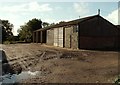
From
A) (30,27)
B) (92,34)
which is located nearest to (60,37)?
(92,34)

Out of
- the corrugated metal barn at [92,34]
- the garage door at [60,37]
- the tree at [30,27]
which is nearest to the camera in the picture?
the corrugated metal barn at [92,34]

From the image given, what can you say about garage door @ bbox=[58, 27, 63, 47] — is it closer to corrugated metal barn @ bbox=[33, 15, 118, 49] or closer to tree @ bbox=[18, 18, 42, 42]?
corrugated metal barn @ bbox=[33, 15, 118, 49]

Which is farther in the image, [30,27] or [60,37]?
[30,27]

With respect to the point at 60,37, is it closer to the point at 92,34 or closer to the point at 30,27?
the point at 92,34

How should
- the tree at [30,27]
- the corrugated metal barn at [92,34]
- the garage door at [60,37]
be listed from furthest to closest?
the tree at [30,27] → the garage door at [60,37] → the corrugated metal barn at [92,34]

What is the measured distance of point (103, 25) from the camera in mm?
36438

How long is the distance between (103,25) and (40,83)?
26618 millimetres

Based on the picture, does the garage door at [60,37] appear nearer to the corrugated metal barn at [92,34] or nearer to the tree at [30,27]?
the corrugated metal barn at [92,34]

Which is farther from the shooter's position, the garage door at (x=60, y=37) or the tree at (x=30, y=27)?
the tree at (x=30, y=27)

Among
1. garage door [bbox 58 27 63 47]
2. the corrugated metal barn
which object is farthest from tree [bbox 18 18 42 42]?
the corrugated metal barn

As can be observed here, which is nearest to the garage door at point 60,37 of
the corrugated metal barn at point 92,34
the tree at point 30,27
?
the corrugated metal barn at point 92,34

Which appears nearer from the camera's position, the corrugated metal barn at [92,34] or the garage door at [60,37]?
the corrugated metal barn at [92,34]

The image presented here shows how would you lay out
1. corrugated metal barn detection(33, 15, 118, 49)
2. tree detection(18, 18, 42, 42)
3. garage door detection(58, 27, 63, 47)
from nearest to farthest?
corrugated metal barn detection(33, 15, 118, 49) → garage door detection(58, 27, 63, 47) → tree detection(18, 18, 42, 42)

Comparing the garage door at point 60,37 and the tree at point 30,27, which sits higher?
the tree at point 30,27
